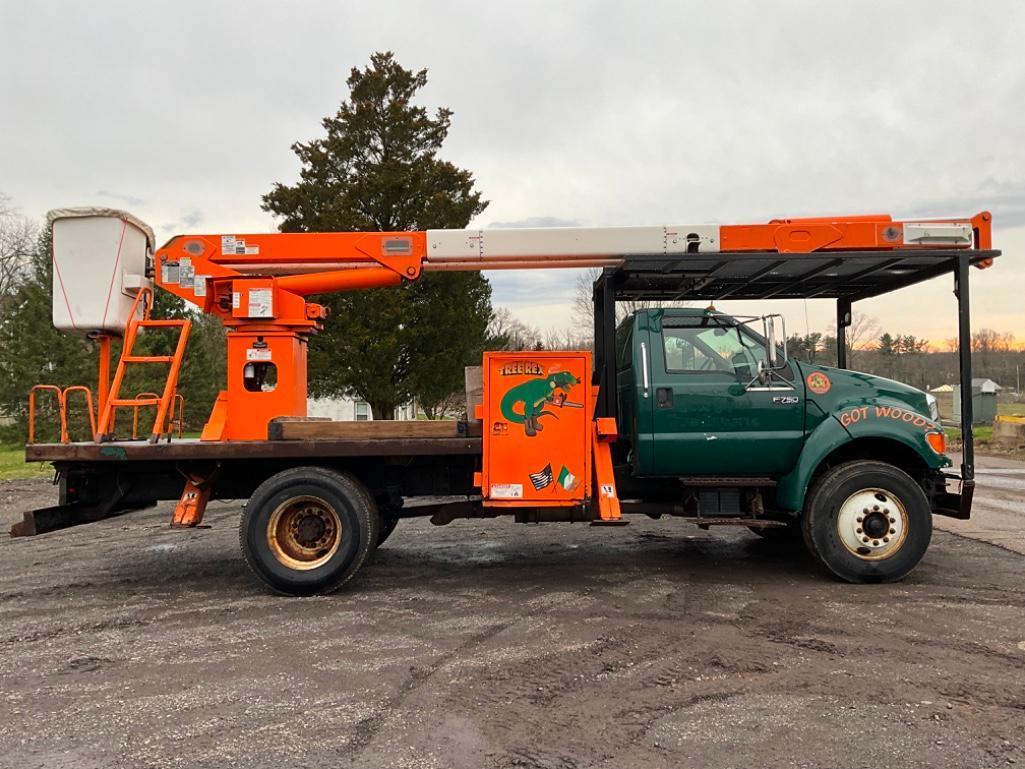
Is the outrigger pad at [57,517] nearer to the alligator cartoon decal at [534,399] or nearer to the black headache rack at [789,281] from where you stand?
the alligator cartoon decal at [534,399]

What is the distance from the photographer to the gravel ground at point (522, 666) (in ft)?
11.0

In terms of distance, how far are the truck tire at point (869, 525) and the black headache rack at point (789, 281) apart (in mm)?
560

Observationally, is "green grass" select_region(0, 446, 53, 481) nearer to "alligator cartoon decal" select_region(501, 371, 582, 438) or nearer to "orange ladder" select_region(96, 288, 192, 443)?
"orange ladder" select_region(96, 288, 192, 443)

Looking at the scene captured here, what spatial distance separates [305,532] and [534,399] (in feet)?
7.29

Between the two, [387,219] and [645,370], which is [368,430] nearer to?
[645,370]

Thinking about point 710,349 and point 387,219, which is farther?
point 387,219

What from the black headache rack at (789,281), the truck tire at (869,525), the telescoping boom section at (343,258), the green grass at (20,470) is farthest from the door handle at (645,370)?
the green grass at (20,470)

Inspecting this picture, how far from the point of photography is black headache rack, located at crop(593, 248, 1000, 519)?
20.5 feet

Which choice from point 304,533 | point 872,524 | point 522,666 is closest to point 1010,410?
point 872,524

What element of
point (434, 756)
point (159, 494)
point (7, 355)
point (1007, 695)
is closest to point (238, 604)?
point (159, 494)

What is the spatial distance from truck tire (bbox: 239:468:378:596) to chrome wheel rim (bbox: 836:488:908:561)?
13.0 feet

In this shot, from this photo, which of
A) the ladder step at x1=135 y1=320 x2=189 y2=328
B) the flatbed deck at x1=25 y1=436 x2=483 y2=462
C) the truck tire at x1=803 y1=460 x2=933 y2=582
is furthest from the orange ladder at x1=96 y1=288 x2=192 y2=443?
the truck tire at x1=803 y1=460 x2=933 y2=582

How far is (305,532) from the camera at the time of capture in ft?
19.9

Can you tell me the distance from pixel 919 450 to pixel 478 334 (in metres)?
15.6
